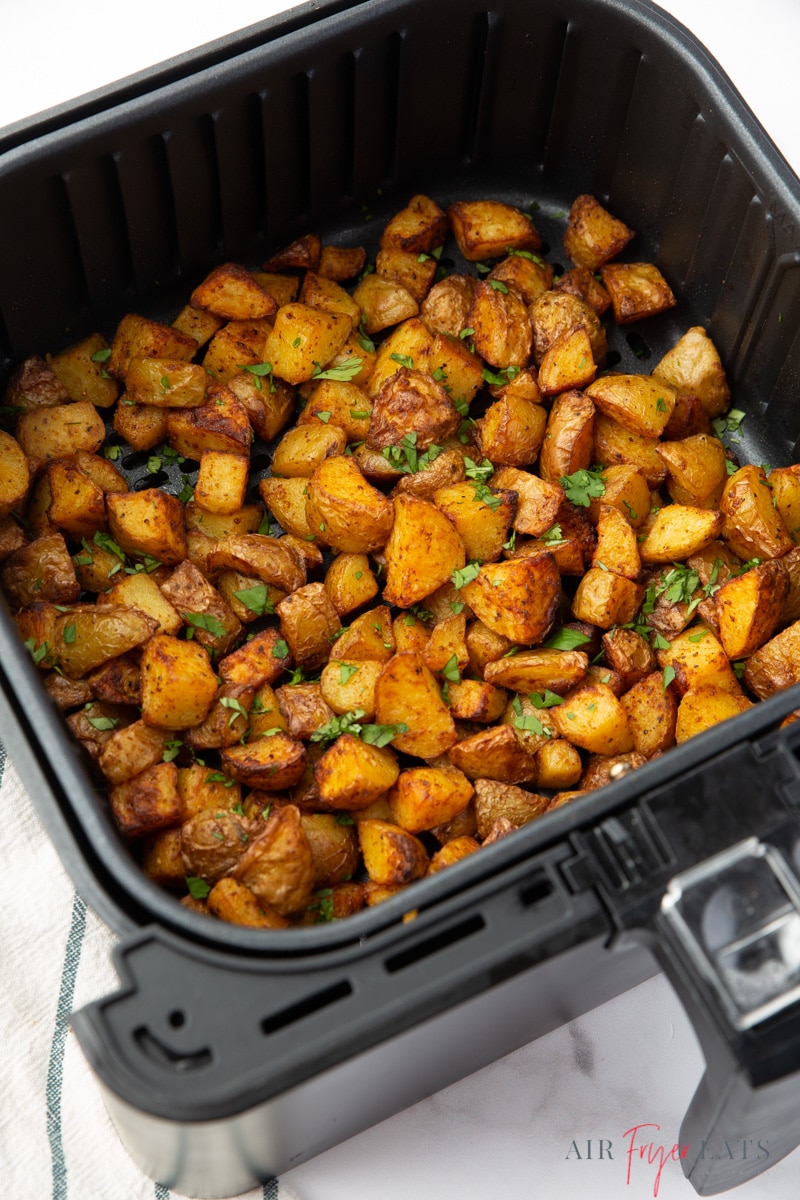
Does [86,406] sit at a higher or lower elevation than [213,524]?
higher

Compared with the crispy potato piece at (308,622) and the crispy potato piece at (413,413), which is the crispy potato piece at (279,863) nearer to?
the crispy potato piece at (308,622)

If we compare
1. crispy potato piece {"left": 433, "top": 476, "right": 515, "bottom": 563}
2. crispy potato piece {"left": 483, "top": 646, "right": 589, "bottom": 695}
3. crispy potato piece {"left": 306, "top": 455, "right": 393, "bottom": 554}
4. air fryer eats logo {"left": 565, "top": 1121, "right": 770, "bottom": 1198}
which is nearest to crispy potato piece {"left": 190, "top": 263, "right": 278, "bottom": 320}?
crispy potato piece {"left": 306, "top": 455, "right": 393, "bottom": 554}

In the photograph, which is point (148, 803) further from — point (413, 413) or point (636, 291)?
point (636, 291)

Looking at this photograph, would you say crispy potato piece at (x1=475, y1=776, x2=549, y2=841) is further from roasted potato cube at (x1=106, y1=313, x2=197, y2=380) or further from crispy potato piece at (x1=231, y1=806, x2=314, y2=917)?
roasted potato cube at (x1=106, y1=313, x2=197, y2=380)

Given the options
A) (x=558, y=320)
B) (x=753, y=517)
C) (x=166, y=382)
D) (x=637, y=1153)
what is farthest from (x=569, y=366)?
(x=637, y=1153)

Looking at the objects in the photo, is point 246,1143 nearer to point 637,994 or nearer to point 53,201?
point 637,994

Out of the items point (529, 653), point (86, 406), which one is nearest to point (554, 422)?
point (529, 653)
